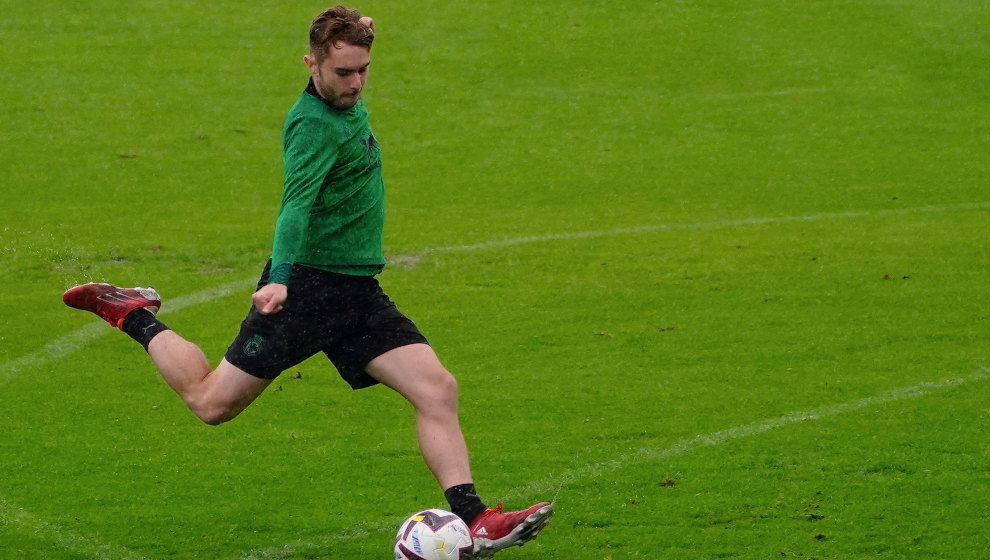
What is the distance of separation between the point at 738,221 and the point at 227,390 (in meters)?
7.19

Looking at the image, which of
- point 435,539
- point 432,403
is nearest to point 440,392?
point 432,403

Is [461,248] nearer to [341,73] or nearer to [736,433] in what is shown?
[736,433]

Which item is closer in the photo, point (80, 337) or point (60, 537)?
point (60, 537)

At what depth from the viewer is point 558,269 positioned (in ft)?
34.6

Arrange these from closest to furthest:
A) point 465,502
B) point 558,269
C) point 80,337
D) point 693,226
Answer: point 465,502, point 80,337, point 558,269, point 693,226

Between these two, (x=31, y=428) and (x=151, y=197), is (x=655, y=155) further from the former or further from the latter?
(x=31, y=428)

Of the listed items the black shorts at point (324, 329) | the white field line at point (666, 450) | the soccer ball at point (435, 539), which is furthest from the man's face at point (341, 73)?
the white field line at point (666, 450)

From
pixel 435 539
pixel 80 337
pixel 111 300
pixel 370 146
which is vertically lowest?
pixel 80 337

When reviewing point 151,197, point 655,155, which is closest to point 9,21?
point 151,197

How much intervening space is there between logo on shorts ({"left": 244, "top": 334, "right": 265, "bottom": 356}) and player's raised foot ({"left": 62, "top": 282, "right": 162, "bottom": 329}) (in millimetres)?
924

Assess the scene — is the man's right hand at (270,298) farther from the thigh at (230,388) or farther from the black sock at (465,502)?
the black sock at (465,502)

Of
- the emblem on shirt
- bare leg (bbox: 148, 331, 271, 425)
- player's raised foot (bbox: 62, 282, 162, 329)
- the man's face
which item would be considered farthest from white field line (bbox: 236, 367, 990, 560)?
the man's face

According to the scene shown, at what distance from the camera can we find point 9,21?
1759 cm

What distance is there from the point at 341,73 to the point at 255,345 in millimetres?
1156
